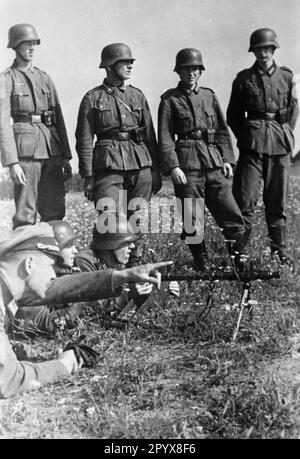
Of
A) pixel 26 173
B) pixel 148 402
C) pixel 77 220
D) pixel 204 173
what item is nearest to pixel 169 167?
pixel 204 173

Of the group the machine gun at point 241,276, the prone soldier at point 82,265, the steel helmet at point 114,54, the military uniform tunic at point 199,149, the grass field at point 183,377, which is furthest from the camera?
the military uniform tunic at point 199,149

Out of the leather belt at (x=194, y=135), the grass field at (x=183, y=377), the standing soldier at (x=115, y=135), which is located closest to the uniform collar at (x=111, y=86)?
the standing soldier at (x=115, y=135)

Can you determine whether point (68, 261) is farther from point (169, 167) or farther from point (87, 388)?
point (169, 167)

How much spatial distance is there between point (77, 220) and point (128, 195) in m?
3.00

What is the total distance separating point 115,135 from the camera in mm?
5535

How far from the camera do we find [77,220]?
8.52 metres

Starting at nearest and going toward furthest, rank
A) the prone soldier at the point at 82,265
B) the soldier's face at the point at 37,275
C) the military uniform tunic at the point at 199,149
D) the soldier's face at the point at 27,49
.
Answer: the soldier's face at the point at 37,275, the prone soldier at the point at 82,265, the soldier's face at the point at 27,49, the military uniform tunic at the point at 199,149

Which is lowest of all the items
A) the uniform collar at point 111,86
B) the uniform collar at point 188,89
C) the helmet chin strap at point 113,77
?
the uniform collar at point 188,89

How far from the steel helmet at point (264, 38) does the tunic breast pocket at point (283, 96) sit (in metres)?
0.42

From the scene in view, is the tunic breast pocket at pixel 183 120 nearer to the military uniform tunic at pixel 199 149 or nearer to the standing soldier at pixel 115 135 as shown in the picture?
the military uniform tunic at pixel 199 149

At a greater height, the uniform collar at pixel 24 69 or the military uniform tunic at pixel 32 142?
the uniform collar at pixel 24 69

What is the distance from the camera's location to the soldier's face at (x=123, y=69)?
5410 mm

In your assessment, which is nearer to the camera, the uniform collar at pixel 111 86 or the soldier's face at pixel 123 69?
the soldier's face at pixel 123 69

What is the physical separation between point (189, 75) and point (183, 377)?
9.85ft
